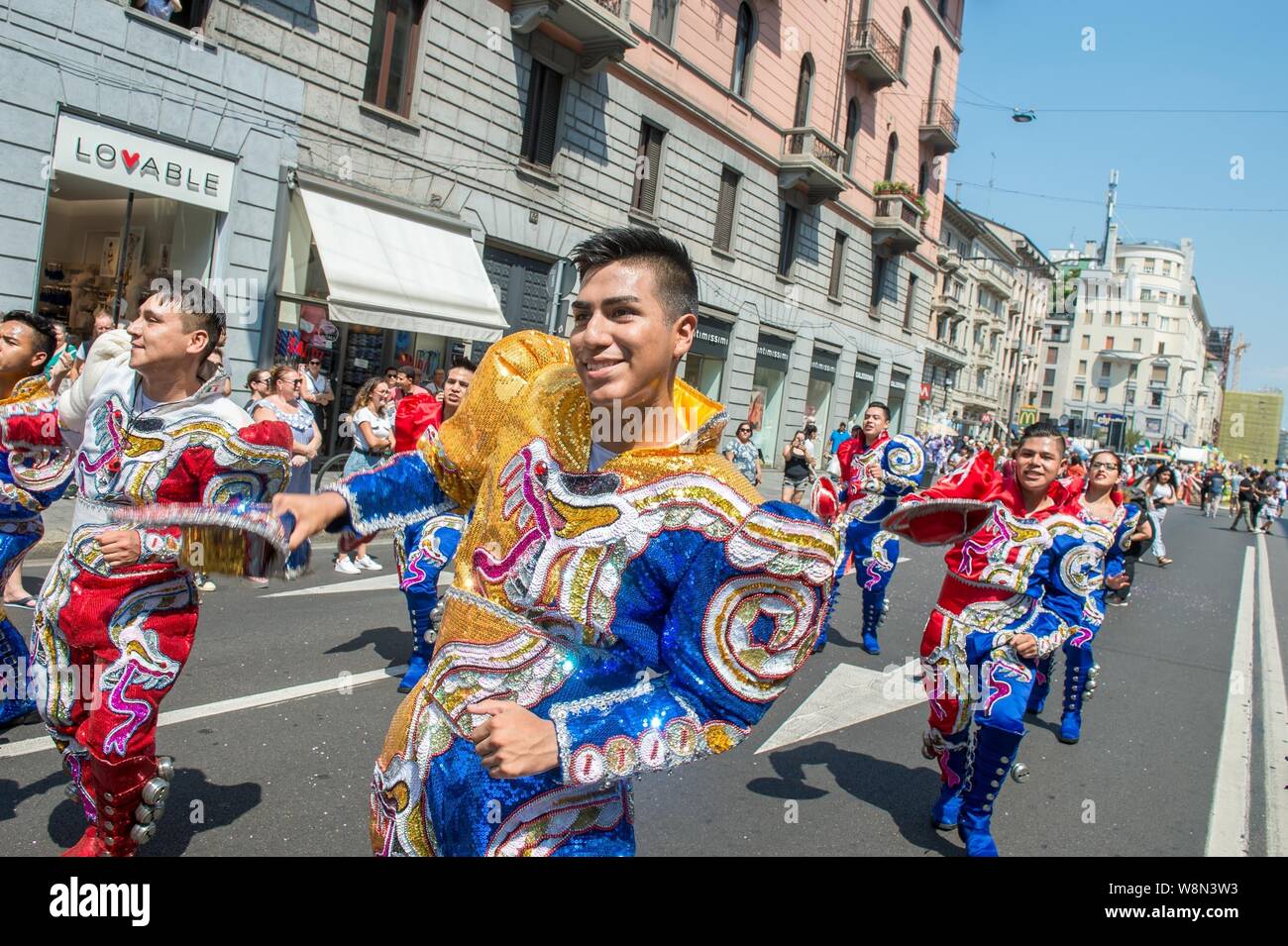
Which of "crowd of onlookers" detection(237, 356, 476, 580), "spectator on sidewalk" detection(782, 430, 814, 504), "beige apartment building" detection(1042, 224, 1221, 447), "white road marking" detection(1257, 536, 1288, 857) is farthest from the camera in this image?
"beige apartment building" detection(1042, 224, 1221, 447)

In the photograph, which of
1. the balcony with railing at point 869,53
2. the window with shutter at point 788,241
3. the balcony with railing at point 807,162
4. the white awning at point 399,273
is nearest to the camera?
the white awning at point 399,273

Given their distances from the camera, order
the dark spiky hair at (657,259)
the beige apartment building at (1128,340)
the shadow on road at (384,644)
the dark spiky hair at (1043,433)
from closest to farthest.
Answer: the dark spiky hair at (657,259)
the dark spiky hair at (1043,433)
the shadow on road at (384,644)
the beige apartment building at (1128,340)

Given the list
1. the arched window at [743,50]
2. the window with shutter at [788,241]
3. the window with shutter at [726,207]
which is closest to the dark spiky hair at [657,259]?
the window with shutter at [726,207]

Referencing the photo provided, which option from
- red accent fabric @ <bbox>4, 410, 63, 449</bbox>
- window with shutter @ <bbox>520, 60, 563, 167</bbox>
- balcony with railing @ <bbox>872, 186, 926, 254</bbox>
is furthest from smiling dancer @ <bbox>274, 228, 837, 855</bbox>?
balcony with railing @ <bbox>872, 186, 926, 254</bbox>

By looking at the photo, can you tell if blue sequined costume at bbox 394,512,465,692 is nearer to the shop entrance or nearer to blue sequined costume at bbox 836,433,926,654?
blue sequined costume at bbox 836,433,926,654

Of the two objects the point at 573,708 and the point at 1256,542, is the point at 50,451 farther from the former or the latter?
the point at 1256,542

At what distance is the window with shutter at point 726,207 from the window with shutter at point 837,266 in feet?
20.8

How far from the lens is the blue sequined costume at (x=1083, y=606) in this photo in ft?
15.4

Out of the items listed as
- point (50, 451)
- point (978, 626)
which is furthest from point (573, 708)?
point (50, 451)

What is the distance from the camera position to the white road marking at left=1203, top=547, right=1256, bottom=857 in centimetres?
493

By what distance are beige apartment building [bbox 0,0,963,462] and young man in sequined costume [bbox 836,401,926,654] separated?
458cm

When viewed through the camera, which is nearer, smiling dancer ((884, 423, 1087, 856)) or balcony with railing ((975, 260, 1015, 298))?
smiling dancer ((884, 423, 1087, 856))

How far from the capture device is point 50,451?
4.25m

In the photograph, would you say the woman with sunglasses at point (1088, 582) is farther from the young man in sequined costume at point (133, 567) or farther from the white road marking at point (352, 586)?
the white road marking at point (352, 586)
